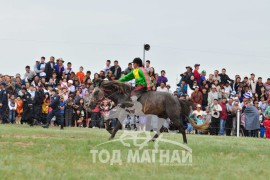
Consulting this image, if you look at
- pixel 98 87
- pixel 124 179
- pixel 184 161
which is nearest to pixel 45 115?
pixel 98 87

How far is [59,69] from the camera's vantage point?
3017 cm

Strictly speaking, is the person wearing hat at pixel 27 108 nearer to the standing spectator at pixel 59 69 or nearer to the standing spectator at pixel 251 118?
the standing spectator at pixel 59 69

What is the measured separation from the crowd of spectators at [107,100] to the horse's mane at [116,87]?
9103 millimetres

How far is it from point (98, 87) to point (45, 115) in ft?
36.6

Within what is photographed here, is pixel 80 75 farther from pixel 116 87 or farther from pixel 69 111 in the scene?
pixel 116 87

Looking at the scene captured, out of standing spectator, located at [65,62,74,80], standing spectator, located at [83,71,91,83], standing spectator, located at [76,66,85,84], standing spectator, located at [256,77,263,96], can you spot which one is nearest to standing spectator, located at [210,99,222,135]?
standing spectator, located at [256,77,263,96]

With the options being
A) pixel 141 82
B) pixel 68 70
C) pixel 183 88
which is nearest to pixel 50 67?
pixel 68 70

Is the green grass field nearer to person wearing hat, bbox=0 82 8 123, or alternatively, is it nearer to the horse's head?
the horse's head

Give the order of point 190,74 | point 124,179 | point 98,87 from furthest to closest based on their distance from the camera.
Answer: point 190,74
point 98,87
point 124,179

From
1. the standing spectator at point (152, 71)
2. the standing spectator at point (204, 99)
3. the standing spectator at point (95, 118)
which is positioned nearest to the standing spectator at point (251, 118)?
the standing spectator at point (204, 99)

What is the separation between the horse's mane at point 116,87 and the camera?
18047 millimetres

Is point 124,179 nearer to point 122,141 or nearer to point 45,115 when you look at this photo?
point 122,141

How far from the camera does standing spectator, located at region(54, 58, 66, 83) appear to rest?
30.1m

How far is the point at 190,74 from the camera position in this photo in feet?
97.5
